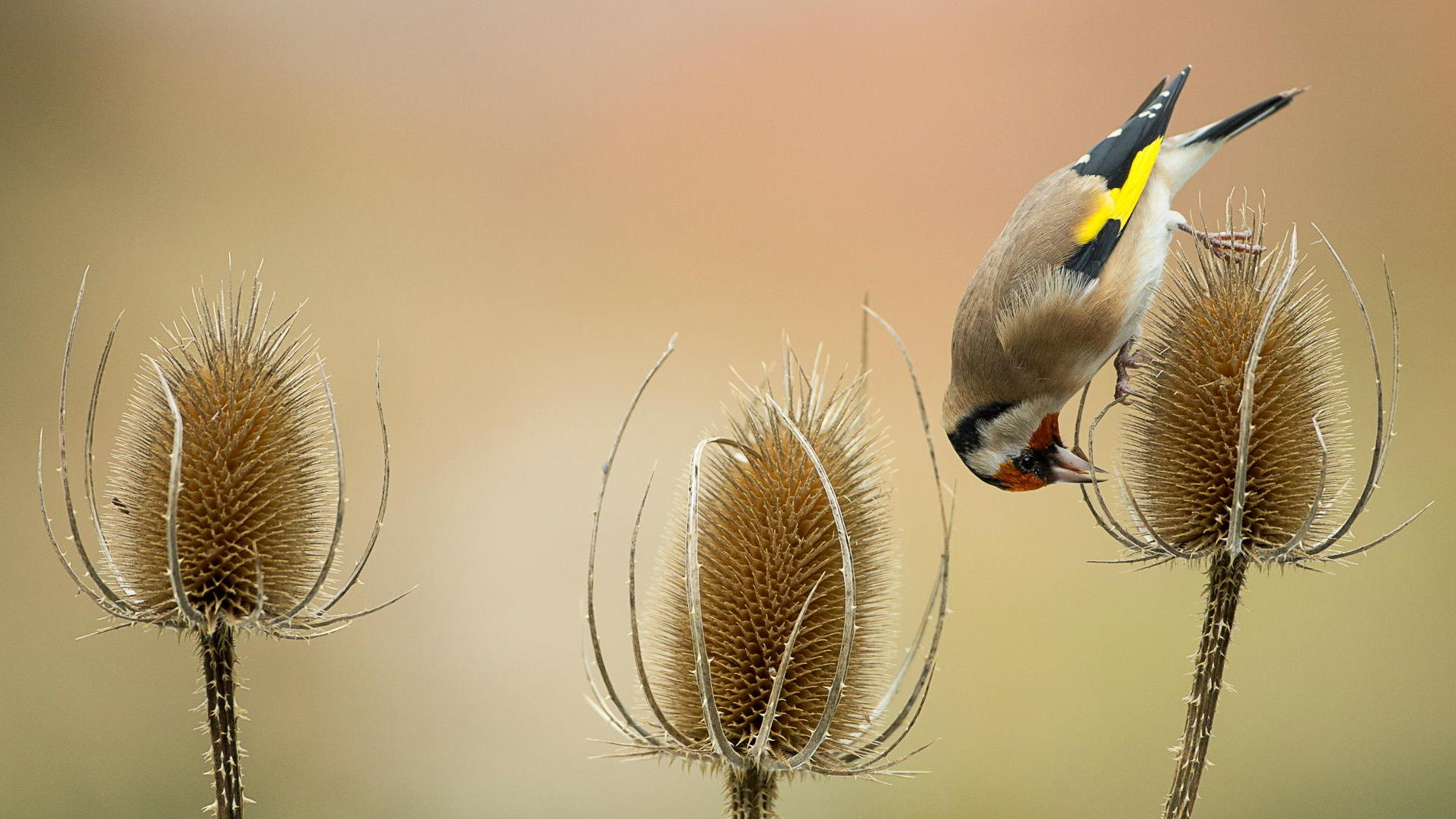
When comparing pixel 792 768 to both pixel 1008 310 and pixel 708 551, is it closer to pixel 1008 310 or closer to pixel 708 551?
pixel 708 551

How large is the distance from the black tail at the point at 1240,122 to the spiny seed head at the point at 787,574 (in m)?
1.47

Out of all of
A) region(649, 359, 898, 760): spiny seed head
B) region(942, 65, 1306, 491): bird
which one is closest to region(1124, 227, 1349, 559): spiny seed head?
region(942, 65, 1306, 491): bird

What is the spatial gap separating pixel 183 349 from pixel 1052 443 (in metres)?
2.14

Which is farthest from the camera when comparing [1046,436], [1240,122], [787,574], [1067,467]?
[1240,122]

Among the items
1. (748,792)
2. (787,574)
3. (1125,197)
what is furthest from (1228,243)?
(748,792)

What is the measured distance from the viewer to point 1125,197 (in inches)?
124

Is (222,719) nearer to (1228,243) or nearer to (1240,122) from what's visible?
(1228,243)

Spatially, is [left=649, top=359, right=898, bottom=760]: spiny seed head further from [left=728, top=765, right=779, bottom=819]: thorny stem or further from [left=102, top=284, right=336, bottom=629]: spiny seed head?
[left=102, top=284, right=336, bottom=629]: spiny seed head

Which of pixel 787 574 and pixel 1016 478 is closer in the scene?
pixel 787 574

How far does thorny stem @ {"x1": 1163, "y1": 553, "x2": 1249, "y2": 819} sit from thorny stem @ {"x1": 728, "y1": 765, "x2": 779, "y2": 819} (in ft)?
2.72

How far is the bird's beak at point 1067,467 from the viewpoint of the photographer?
2775 millimetres

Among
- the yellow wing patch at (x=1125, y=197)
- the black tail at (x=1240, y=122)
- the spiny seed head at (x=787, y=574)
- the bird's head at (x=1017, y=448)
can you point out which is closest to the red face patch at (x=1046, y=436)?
the bird's head at (x=1017, y=448)

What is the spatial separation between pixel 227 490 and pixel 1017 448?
193 centimetres

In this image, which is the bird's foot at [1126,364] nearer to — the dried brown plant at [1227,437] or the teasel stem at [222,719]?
the dried brown plant at [1227,437]
